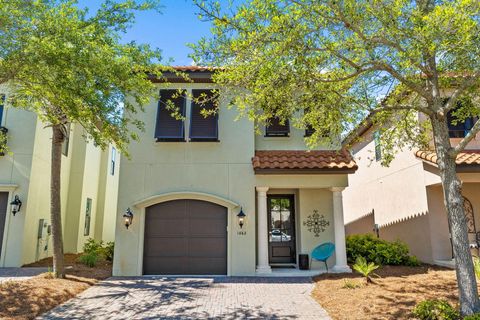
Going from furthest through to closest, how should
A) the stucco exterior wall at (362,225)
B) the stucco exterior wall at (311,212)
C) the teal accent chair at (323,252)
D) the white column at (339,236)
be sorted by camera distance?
the stucco exterior wall at (362,225)
the stucco exterior wall at (311,212)
the teal accent chair at (323,252)
the white column at (339,236)

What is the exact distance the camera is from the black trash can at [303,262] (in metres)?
12.0

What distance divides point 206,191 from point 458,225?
7630 millimetres

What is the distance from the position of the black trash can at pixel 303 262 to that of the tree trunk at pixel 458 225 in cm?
633

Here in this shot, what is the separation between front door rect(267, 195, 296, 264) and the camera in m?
13.3

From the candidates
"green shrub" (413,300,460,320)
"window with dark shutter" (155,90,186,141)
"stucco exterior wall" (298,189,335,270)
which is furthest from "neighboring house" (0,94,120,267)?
"green shrub" (413,300,460,320)

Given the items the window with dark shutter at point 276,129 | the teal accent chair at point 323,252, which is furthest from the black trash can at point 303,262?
the window with dark shutter at point 276,129

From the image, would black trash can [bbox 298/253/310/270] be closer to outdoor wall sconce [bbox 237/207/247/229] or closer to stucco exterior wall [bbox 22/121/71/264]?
outdoor wall sconce [bbox 237/207/247/229]

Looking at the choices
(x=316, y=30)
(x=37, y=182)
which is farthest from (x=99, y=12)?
(x=37, y=182)

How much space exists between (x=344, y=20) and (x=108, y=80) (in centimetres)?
538

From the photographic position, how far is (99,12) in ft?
28.7

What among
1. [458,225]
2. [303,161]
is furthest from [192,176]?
[458,225]

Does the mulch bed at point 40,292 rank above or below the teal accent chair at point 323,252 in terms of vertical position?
below

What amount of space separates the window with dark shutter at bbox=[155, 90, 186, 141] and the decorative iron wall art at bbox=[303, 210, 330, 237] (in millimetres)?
5594

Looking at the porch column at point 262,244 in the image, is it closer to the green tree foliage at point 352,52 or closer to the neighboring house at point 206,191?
the neighboring house at point 206,191
